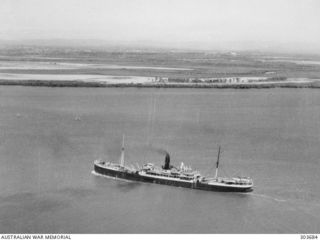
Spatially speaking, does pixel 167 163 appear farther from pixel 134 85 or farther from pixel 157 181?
pixel 134 85

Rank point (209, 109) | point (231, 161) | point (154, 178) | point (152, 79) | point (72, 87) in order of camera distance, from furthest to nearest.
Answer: point (152, 79) < point (72, 87) < point (209, 109) < point (231, 161) < point (154, 178)

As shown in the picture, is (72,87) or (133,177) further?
(72,87)

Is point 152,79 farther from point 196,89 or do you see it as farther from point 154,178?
point 154,178

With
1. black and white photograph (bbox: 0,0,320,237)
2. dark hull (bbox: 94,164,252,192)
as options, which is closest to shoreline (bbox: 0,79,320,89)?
black and white photograph (bbox: 0,0,320,237)

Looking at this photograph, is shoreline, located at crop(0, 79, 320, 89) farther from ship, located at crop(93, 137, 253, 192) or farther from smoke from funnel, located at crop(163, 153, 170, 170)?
smoke from funnel, located at crop(163, 153, 170, 170)

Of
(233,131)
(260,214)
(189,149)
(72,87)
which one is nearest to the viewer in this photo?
(260,214)

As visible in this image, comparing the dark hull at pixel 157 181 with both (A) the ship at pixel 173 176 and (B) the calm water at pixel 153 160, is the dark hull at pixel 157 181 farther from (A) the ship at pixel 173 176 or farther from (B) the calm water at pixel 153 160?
(B) the calm water at pixel 153 160

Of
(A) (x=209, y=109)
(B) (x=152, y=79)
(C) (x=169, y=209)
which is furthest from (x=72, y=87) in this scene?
(C) (x=169, y=209)
